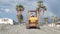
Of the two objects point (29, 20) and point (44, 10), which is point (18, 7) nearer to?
point (44, 10)

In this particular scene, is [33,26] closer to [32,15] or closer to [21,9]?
[32,15]

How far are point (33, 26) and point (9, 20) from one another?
8186cm

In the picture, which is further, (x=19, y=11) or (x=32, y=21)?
(x=19, y=11)

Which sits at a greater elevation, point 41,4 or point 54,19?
point 41,4

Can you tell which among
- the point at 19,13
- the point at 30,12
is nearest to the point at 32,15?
the point at 30,12

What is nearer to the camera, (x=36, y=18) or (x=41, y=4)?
(x=36, y=18)

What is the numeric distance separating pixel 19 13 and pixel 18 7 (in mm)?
4923

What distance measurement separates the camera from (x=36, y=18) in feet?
122

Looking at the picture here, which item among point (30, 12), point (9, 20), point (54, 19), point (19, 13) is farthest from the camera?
point (54, 19)

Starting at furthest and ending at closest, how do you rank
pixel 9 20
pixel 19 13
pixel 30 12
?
1. pixel 9 20
2. pixel 19 13
3. pixel 30 12

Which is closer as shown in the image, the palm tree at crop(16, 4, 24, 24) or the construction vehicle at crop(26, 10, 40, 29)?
the construction vehicle at crop(26, 10, 40, 29)

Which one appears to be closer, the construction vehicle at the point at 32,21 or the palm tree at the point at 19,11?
the construction vehicle at the point at 32,21

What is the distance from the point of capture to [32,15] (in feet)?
122

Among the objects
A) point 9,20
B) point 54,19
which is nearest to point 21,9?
point 9,20
